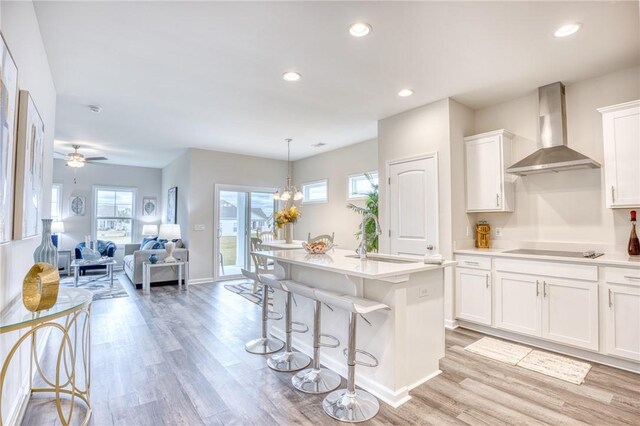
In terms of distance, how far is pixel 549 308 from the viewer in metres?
3.11

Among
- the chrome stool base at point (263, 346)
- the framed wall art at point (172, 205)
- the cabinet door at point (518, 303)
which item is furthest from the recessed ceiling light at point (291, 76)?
the framed wall art at point (172, 205)

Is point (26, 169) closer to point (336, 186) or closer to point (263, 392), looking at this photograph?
point (263, 392)

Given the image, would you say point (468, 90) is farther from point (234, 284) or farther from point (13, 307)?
point (234, 284)

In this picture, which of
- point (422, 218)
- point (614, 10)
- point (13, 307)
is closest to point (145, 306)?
point (13, 307)

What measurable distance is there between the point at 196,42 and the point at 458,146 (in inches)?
123

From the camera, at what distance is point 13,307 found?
183 centimetres

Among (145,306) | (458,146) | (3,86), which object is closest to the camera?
(3,86)

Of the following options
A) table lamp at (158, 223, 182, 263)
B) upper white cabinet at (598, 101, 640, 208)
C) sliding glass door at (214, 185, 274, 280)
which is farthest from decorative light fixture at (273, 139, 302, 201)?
upper white cabinet at (598, 101, 640, 208)

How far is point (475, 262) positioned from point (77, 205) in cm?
914

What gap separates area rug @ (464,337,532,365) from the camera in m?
3.01

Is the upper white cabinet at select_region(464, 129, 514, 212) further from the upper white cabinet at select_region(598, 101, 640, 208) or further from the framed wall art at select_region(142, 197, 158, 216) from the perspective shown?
the framed wall art at select_region(142, 197, 158, 216)

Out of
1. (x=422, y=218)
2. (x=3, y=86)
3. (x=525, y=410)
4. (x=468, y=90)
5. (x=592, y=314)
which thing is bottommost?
(x=525, y=410)

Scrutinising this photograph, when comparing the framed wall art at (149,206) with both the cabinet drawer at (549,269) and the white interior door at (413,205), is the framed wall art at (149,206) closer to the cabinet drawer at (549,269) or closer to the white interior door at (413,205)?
the white interior door at (413,205)

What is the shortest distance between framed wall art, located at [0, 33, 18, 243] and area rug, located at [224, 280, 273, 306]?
354 centimetres
